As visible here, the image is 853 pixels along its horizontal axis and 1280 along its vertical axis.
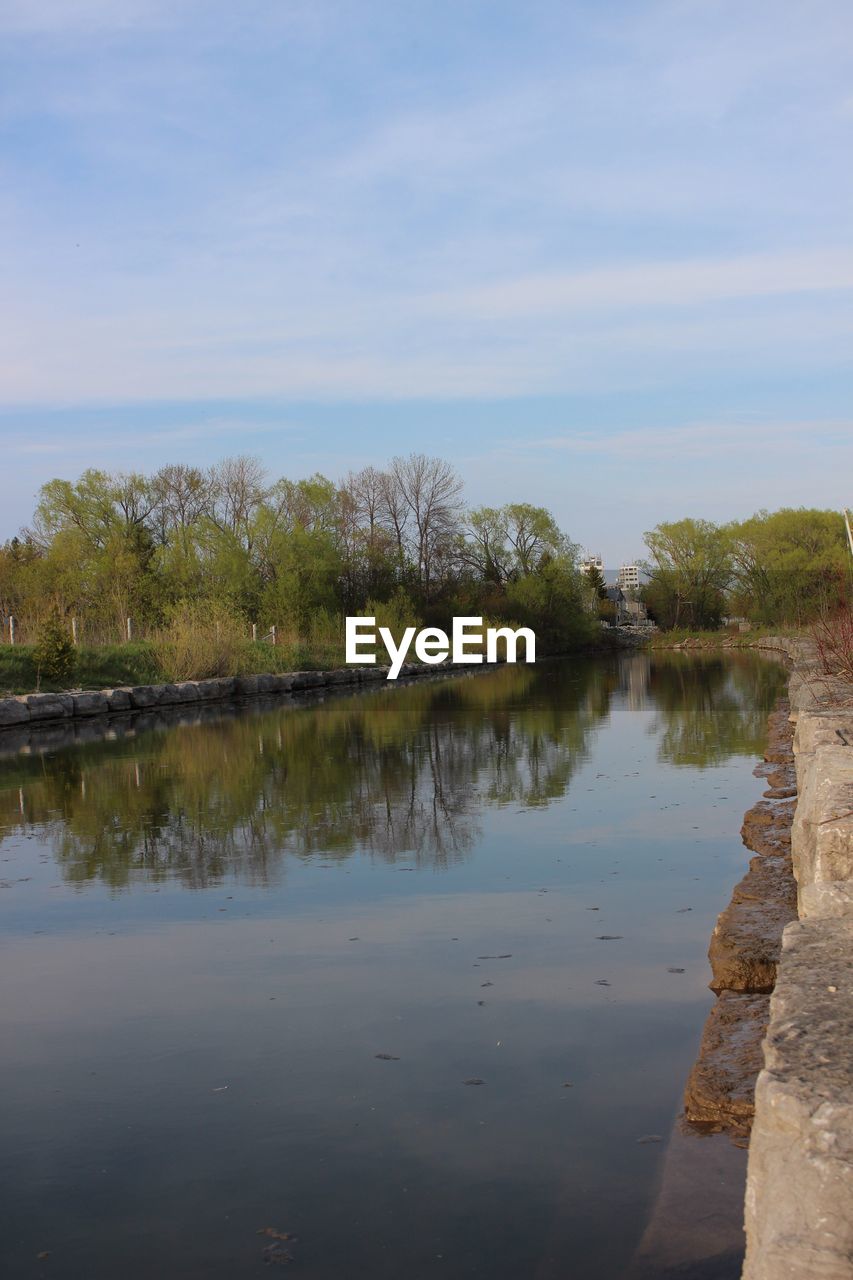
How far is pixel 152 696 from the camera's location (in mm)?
25031

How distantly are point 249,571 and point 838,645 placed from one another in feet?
110

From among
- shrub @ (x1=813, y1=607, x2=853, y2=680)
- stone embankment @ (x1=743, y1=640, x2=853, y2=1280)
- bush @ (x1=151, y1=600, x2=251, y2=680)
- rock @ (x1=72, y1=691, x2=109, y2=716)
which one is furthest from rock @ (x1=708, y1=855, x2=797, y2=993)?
bush @ (x1=151, y1=600, x2=251, y2=680)

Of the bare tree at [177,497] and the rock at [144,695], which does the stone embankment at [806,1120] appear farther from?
the bare tree at [177,497]

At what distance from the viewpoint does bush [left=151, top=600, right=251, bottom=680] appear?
93.0 feet

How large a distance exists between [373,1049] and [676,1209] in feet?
5.09

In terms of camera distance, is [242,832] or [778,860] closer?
[778,860]

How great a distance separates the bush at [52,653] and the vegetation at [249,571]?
2.72m

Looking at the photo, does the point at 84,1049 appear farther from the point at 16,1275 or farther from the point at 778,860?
the point at 778,860

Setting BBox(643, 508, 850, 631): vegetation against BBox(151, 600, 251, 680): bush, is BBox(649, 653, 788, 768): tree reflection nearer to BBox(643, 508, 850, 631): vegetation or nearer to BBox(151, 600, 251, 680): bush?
BBox(151, 600, 251, 680): bush

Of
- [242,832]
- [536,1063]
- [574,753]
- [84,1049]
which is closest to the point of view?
[536,1063]

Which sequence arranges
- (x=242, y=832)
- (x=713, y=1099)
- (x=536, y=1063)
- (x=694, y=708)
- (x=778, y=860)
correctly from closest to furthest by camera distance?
(x=713, y=1099), (x=536, y=1063), (x=778, y=860), (x=242, y=832), (x=694, y=708)

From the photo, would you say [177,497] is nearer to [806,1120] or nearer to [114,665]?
[114,665]

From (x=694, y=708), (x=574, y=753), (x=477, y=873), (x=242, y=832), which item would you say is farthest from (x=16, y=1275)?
(x=694, y=708)

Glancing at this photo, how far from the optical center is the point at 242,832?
9.51 meters
